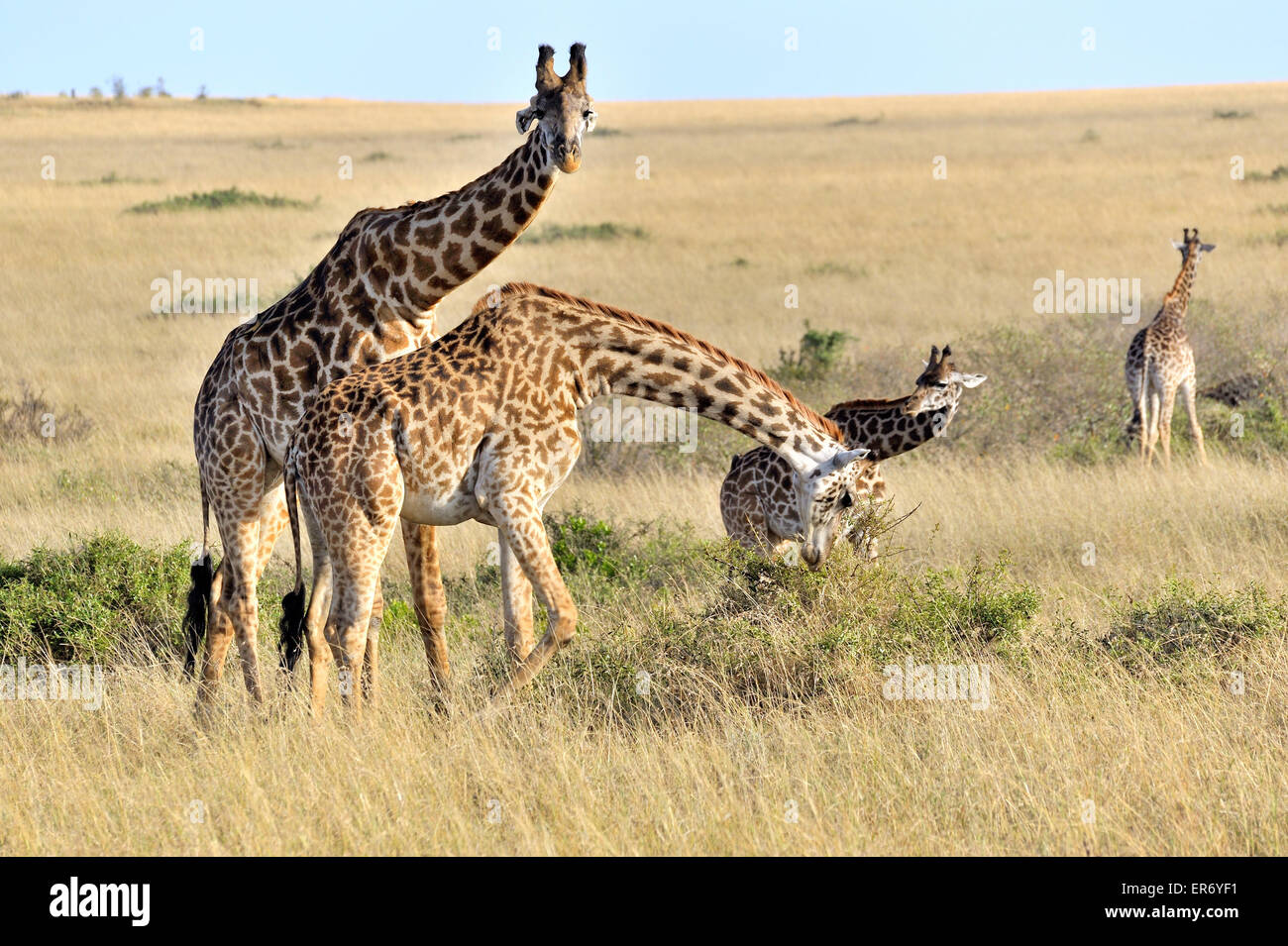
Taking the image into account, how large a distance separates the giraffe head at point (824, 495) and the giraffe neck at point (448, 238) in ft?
6.54

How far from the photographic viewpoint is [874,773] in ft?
19.2

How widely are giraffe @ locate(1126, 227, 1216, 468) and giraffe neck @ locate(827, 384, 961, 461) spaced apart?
5.19m

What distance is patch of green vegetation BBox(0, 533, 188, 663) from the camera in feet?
26.9

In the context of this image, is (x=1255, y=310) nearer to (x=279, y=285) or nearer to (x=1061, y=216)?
(x=1061, y=216)

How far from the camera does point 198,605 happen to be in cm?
767

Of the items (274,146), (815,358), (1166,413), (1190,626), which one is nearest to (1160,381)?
(1166,413)

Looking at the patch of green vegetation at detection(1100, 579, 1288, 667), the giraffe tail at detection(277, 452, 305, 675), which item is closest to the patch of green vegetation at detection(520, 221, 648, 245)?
the patch of green vegetation at detection(1100, 579, 1288, 667)

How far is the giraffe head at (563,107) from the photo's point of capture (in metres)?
6.54

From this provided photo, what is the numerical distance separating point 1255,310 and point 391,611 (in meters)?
16.2

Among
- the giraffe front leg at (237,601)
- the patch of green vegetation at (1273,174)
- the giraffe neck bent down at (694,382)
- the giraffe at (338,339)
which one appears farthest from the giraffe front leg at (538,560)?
the patch of green vegetation at (1273,174)

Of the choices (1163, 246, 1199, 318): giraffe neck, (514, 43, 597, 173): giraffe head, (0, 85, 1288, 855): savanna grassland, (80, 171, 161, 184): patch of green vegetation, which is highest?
(80, 171, 161, 184): patch of green vegetation

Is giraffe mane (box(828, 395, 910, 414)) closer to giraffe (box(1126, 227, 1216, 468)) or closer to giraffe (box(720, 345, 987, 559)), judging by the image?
giraffe (box(720, 345, 987, 559))

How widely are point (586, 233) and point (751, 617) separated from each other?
2497cm

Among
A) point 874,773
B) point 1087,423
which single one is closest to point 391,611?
point 874,773
